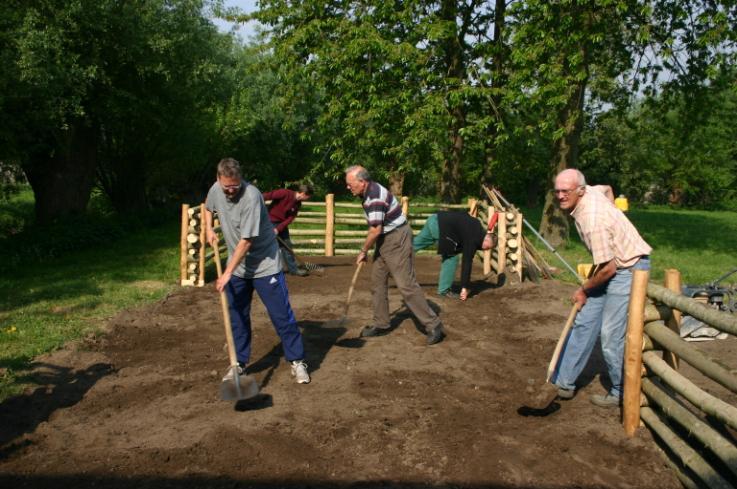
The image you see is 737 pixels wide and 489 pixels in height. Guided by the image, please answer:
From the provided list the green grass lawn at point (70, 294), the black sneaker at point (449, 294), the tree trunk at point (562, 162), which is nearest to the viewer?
the green grass lawn at point (70, 294)

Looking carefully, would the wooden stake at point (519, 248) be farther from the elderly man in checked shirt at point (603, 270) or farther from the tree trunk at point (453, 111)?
the elderly man in checked shirt at point (603, 270)

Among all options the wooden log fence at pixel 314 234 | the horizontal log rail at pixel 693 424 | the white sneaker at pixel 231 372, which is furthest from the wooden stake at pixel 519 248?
the white sneaker at pixel 231 372

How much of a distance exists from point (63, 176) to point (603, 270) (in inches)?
561

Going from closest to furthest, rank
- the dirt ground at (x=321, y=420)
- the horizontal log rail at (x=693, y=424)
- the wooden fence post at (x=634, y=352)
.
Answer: the horizontal log rail at (x=693, y=424)
the dirt ground at (x=321, y=420)
the wooden fence post at (x=634, y=352)

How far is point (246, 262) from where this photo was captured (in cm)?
527

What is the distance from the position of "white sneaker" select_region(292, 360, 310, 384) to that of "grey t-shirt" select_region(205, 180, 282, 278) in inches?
33.2

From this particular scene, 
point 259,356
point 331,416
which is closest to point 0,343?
point 259,356

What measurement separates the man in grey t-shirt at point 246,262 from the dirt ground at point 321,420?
1.27ft

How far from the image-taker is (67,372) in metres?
5.87

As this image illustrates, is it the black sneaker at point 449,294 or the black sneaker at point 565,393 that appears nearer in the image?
the black sneaker at point 565,393

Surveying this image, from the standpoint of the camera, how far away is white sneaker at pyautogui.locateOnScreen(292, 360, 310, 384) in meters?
5.45

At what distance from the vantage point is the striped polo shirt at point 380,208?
6.28m

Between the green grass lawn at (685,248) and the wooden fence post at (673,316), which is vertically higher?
the wooden fence post at (673,316)

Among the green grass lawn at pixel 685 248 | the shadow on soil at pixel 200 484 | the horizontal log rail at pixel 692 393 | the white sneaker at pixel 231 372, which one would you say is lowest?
the green grass lawn at pixel 685 248
